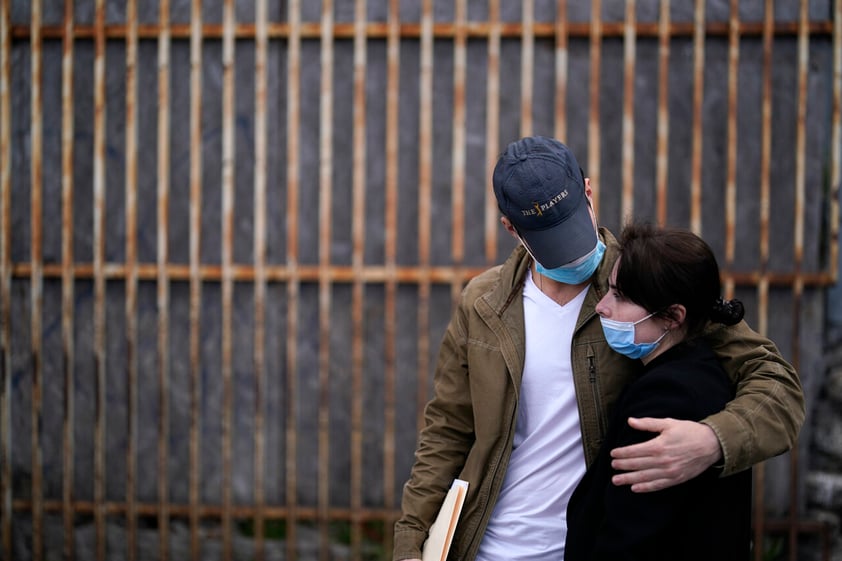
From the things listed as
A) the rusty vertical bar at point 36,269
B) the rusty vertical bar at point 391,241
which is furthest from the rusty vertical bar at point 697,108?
the rusty vertical bar at point 36,269

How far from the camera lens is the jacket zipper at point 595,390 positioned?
221 centimetres

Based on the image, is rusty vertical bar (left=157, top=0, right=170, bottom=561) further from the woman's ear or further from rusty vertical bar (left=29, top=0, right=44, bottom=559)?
the woman's ear

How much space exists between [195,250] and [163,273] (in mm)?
195

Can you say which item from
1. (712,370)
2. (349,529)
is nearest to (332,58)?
(349,529)

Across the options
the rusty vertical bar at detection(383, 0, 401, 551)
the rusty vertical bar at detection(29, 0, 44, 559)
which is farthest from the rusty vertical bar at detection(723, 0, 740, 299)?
the rusty vertical bar at detection(29, 0, 44, 559)

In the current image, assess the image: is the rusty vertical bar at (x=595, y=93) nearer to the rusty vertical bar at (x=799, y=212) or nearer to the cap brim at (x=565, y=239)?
the rusty vertical bar at (x=799, y=212)

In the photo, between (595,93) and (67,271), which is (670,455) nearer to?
(595,93)

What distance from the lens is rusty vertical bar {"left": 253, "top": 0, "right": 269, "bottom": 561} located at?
14.0ft

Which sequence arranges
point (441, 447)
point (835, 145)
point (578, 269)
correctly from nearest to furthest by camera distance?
point (578, 269)
point (441, 447)
point (835, 145)

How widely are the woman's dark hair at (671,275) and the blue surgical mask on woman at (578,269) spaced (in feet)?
0.44

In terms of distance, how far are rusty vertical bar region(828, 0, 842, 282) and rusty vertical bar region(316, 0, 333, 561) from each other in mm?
2314

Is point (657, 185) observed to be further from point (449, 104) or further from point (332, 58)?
point (332, 58)

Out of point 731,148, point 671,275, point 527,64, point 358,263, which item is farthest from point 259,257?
point 671,275

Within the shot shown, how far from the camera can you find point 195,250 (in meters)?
4.34
